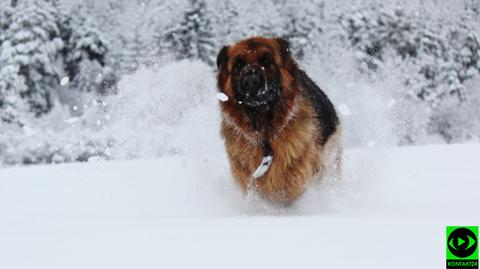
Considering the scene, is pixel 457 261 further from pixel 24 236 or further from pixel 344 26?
pixel 344 26

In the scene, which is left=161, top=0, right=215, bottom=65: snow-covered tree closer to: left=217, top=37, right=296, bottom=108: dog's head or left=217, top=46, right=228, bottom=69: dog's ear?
left=217, top=46, right=228, bottom=69: dog's ear

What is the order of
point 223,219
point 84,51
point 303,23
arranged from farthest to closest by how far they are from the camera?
point 84,51 < point 303,23 < point 223,219

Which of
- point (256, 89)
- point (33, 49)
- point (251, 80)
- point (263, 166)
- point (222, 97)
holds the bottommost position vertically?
point (33, 49)

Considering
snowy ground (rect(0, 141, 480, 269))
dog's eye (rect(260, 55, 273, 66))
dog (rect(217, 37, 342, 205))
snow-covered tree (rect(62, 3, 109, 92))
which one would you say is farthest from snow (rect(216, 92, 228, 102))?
snow-covered tree (rect(62, 3, 109, 92))

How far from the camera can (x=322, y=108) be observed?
22.5 feet

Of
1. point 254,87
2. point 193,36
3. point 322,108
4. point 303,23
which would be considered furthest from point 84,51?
point 254,87

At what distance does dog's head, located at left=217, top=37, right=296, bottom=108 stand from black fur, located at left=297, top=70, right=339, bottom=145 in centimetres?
35

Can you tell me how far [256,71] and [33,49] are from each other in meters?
31.8

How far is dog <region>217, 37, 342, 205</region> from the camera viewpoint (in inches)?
227

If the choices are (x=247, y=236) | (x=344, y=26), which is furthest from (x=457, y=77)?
(x=247, y=236)

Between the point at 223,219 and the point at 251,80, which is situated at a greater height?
the point at 251,80

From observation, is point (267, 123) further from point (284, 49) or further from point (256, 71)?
point (284, 49)

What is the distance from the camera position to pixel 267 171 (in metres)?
5.84

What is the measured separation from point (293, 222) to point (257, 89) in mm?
1535
